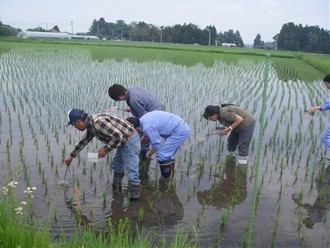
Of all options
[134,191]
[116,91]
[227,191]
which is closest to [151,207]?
[134,191]

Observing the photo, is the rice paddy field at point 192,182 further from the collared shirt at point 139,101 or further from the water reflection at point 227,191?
the collared shirt at point 139,101

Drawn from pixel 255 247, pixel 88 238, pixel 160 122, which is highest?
pixel 160 122

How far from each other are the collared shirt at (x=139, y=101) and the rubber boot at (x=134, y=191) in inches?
47.4

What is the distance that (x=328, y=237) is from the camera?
3395 mm

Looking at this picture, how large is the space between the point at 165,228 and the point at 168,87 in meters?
8.19

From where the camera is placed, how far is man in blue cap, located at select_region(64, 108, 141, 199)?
353 centimetres

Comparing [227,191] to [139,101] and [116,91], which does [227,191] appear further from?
[116,91]

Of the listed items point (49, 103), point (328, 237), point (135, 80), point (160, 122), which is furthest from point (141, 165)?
point (135, 80)

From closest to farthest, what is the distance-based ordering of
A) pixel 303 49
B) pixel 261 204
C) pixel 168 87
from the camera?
1. pixel 261 204
2. pixel 168 87
3. pixel 303 49

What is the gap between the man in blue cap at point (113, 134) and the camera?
353cm

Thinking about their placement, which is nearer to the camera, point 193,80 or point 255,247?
point 255,247

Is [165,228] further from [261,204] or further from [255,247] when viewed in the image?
[261,204]

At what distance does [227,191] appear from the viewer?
4395mm

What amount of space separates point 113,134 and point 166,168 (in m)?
1.07
